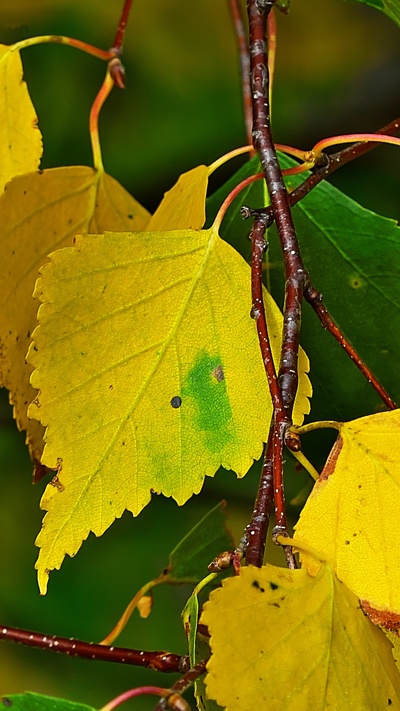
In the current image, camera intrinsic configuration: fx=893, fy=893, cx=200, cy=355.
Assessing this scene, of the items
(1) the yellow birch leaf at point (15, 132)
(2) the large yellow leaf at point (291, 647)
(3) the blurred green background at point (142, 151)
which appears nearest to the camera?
(2) the large yellow leaf at point (291, 647)

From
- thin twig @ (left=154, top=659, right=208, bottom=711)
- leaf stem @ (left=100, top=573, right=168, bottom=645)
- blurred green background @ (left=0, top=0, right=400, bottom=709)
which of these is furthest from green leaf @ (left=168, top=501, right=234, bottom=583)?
blurred green background @ (left=0, top=0, right=400, bottom=709)

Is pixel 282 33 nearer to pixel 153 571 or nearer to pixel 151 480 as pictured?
pixel 153 571

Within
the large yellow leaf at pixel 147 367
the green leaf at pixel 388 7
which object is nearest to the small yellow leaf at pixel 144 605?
the large yellow leaf at pixel 147 367

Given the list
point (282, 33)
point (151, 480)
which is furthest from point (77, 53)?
point (151, 480)

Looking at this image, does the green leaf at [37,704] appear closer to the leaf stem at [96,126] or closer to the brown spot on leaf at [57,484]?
the brown spot on leaf at [57,484]

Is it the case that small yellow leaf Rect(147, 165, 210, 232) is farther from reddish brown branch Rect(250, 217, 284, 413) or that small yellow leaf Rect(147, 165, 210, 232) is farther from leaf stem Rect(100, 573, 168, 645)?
leaf stem Rect(100, 573, 168, 645)

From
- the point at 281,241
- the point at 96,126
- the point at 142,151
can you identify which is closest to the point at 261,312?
the point at 281,241
